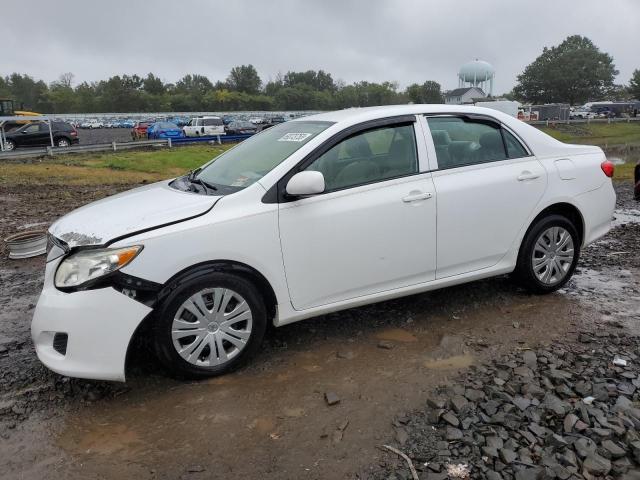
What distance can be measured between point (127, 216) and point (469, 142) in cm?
277

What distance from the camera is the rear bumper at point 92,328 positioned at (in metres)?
3.04

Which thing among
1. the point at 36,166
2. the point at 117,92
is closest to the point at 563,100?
the point at 117,92

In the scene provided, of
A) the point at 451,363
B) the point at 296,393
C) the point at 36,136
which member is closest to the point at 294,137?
the point at 296,393

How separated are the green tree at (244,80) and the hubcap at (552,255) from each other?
113040mm

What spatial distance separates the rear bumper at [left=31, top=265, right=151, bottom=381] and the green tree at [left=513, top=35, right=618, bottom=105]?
108874 millimetres

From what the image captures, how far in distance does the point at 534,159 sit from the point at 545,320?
1388 mm

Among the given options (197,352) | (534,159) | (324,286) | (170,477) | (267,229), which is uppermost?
(534,159)

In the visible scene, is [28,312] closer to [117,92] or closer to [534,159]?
[534,159]

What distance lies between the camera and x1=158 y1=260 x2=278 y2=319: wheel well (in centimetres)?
319

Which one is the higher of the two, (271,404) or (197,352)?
(197,352)

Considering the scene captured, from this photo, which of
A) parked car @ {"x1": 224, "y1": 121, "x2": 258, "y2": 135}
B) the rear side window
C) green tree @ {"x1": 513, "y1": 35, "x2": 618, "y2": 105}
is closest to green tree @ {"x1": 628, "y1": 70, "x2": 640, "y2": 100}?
green tree @ {"x1": 513, "y1": 35, "x2": 618, "y2": 105}

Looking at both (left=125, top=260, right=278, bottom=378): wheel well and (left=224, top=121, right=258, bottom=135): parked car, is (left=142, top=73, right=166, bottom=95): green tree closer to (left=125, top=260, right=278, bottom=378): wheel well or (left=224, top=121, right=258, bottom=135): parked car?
(left=224, top=121, right=258, bottom=135): parked car

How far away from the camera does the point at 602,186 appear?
4.83 meters

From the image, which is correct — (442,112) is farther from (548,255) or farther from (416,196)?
(548,255)
